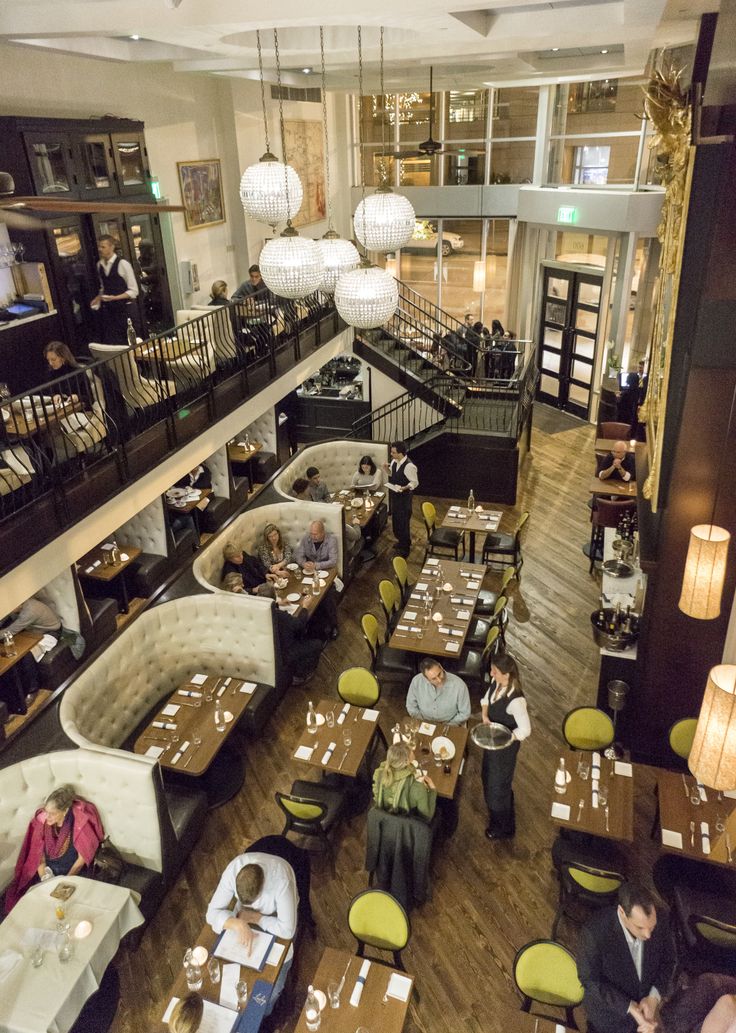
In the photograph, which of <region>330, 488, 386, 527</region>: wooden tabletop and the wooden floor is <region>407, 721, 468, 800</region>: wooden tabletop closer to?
the wooden floor

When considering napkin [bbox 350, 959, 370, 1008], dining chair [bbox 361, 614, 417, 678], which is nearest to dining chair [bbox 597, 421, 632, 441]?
dining chair [bbox 361, 614, 417, 678]

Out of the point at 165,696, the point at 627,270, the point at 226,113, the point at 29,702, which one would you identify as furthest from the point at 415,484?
the point at 226,113

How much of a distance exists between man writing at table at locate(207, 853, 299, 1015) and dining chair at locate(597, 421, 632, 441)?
847 cm

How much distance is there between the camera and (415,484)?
9453 millimetres

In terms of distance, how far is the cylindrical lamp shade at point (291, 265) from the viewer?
5664mm

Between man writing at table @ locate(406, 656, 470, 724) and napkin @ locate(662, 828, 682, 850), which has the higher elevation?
man writing at table @ locate(406, 656, 470, 724)

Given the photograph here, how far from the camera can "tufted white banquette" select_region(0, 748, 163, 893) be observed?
4.86m

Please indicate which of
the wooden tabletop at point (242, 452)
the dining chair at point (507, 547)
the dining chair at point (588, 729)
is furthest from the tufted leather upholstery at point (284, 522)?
the dining chair at point (588, 729)

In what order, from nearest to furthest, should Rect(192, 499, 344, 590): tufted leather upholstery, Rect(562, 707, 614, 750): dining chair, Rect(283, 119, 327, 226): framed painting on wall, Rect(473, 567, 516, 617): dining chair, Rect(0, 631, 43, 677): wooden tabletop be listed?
Rect(562, 707, 614, 750): dining chair → Rect(0, 631, 43, 677): wooden tabletop → Rect(473, 567, 516, 617): dining chair → Rect(192, 499, 344, 590): tufted leather upholstery → Rect(283, 119, 327, 226): framed painting on wall

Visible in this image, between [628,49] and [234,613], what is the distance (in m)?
6.85

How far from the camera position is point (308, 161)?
46.6ft

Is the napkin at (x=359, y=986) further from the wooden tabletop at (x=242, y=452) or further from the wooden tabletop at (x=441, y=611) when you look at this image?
the wooden tabletop at (x=242, y=452)

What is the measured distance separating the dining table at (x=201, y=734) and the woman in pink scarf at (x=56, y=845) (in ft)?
2.18

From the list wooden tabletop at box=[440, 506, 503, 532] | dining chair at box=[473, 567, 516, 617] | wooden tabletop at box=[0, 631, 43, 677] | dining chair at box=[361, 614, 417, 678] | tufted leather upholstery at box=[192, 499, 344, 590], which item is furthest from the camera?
wooden tabletop at box=[440, 506, 503, 532]
